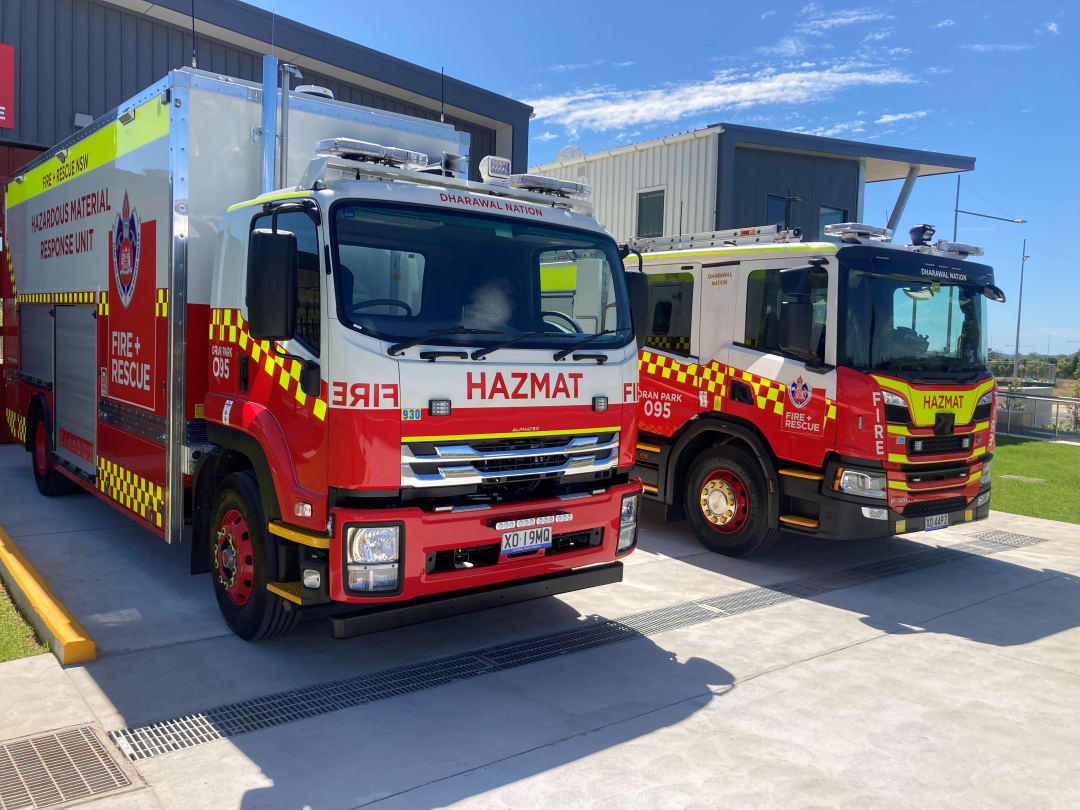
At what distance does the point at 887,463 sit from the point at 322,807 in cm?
471

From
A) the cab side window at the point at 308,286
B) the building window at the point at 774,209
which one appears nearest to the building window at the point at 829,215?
the building window at the point at 774,209

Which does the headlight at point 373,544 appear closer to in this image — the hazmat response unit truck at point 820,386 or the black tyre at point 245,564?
the black tyre at point 245,564

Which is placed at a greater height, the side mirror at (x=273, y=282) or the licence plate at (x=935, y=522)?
the side mirror at (x=273, y=282)

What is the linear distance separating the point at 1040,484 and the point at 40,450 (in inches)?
469

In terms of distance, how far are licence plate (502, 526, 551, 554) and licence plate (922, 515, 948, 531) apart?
140 inches

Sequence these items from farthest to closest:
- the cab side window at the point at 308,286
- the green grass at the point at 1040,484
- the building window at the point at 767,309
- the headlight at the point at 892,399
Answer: the green grass at the point at 1040,484, the building window at the point at 767,309, the headlight at the point at 892,399, the cab side window at the point at 308,286

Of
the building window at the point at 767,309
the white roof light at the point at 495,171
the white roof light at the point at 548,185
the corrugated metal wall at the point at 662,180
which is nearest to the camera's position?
the white roof light at the point at 495,171

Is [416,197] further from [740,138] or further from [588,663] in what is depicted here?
[740,138]

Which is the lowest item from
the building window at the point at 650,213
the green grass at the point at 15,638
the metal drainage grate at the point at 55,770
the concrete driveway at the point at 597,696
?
the metal drainage grate at the point at 55,770

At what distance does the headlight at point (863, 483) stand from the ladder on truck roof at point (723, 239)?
199 cm

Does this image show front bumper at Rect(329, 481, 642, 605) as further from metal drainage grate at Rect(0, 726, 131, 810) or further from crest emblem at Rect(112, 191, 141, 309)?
crest emblem at Rect(112, 191, 141, 309)

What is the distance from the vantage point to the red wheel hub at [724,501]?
7.29m

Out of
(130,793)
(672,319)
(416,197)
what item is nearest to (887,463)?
(672,319)

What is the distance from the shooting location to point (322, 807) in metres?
3.35
